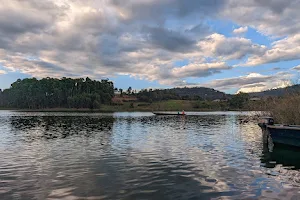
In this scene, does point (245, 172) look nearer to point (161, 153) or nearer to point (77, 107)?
point (161, 153)

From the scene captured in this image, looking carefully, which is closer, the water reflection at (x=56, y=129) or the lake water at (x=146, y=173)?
the lake water at (x=146, y=173)

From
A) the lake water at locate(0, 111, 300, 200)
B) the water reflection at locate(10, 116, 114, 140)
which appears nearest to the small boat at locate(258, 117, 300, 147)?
the lake water at locate(0, 111, 300, 200)

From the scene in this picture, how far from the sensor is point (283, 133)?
2498cm

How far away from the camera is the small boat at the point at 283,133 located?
23594 millimetres

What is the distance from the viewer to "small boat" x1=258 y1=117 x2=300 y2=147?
77.4ft

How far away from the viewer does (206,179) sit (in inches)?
553

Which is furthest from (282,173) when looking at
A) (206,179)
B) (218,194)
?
(218,194)

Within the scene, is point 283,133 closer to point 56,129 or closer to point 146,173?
point 146,173

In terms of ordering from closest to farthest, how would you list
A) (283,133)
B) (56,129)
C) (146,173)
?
(146,173)
(283,133)
(56,129)

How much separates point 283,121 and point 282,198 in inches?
901

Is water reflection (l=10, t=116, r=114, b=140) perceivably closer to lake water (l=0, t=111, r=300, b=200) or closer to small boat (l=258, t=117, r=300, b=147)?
lake water (l=0, t=111, r=300, b=200)

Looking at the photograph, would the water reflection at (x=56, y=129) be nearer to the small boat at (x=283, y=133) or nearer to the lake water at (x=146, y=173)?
the lake water at (x=146, y=173)

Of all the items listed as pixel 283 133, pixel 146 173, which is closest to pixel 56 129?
pixel 146 173

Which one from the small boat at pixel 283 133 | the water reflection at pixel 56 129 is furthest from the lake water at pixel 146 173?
the water reflection at pixel 56 129
